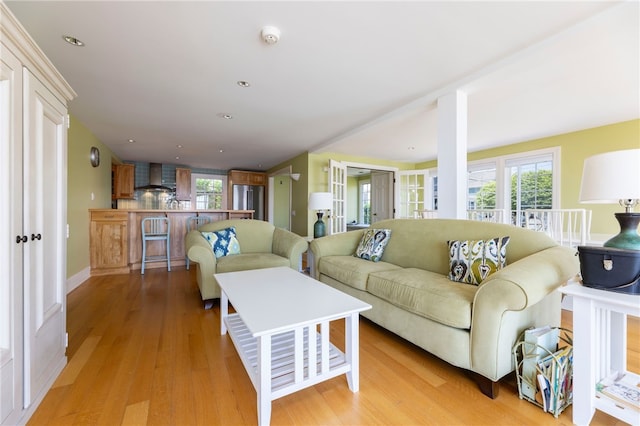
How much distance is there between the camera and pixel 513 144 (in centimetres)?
486

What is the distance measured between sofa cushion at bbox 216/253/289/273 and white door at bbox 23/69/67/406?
1226 mm

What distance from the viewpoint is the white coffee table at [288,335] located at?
1.21 meters

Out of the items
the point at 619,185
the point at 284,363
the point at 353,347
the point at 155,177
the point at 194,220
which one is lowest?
the point at 284,363

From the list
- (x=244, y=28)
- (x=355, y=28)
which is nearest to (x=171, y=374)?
(x=244, y=28)

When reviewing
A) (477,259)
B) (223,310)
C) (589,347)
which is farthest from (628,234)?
(223,310)

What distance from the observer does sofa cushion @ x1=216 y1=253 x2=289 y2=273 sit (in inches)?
107

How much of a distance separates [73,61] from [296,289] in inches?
104

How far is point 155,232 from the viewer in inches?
181

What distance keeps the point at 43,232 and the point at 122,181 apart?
5.39 m

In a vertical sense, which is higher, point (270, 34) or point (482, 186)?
point (270, 34)

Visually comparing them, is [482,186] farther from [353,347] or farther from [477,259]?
[353,347]

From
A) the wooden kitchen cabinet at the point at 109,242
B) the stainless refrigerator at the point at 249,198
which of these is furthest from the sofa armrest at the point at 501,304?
the stainless refrigerator at the point at 249,198

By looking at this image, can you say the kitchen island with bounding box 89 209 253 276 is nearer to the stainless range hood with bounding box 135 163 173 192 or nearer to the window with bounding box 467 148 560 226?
the stainless range hood with bounding box 135 163 173 192

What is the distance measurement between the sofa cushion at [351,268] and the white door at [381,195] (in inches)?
165
